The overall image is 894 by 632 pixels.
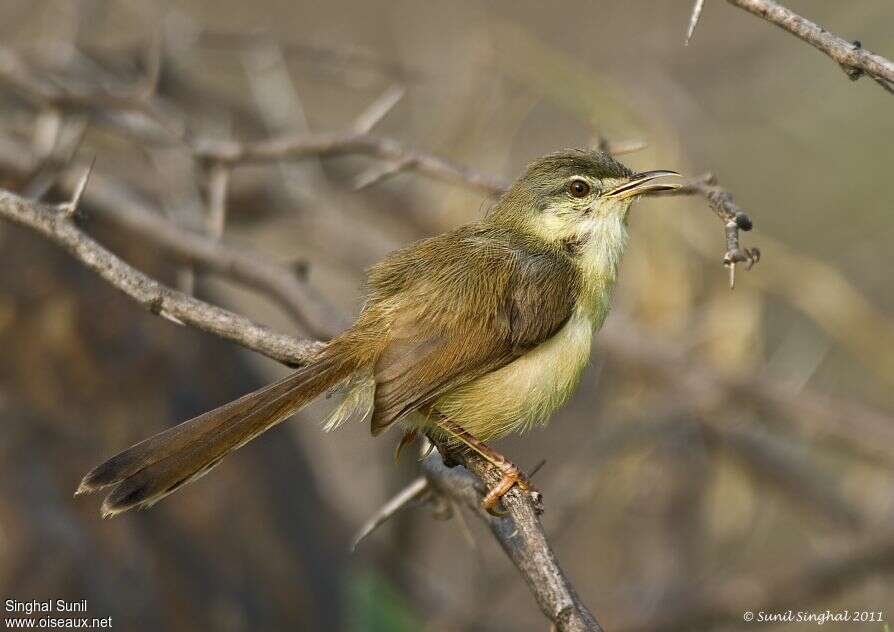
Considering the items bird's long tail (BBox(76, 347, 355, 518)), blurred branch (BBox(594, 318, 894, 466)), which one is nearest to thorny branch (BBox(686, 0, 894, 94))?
bird's long tail (BBox(76, 347, 355, 518))

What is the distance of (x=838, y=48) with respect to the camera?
8.00 ft

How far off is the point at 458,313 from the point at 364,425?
3982mm

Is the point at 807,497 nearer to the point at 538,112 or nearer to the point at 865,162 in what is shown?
the point at 865,162

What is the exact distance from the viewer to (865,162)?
8.88 metres

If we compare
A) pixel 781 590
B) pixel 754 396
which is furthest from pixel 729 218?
pixel 754 396

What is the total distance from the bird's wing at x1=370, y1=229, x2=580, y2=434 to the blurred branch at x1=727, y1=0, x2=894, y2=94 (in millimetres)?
1184

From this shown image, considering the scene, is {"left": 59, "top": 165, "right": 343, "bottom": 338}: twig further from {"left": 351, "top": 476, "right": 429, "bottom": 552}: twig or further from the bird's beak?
the bird's beak

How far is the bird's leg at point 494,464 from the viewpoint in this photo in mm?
3080

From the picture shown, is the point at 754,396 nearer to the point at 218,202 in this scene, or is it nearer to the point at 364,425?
the point at 364,425

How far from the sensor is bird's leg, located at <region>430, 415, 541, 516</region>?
308cm

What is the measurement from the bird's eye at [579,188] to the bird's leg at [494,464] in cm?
100

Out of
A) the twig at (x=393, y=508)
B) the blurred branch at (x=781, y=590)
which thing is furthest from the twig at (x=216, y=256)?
the blurred branch at (x=781, y=590)

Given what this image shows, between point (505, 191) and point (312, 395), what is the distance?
48.9 inches

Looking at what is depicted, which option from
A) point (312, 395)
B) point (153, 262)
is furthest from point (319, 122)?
point (312, 395)
